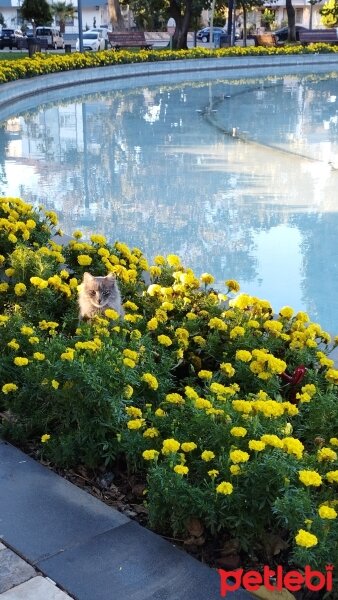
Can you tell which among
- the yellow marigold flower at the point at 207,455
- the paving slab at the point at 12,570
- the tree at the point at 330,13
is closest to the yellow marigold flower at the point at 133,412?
the yellow marigold flower at the point at 207,455

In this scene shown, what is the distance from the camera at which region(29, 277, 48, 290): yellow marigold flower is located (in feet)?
14.2

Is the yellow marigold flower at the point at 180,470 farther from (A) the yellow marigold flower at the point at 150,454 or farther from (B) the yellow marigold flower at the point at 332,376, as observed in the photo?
(B) the yellow marigold flower at the point at 332,376

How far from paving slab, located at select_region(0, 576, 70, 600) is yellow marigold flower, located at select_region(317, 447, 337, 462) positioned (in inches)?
40.9

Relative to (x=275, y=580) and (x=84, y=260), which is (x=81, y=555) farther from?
(x=84, y=260)

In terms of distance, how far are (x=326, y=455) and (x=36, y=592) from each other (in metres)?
1.14

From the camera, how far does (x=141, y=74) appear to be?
2669 centimetres

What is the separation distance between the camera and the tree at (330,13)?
49006 millimetres

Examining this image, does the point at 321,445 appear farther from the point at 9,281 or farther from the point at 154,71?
the point at 154,71

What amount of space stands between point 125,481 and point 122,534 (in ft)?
1.54

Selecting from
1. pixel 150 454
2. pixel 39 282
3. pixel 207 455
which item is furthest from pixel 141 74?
pixel 207 455

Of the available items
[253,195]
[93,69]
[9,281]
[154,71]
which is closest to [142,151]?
[253,195]

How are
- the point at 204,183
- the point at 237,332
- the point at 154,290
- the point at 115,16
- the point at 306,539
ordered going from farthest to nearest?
the point at 115,16, the point at 204,183, the point at 154,290, the point at 237,332, the point at 306,539

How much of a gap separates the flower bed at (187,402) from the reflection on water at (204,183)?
5.78 ft

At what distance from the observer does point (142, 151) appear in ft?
41.1
